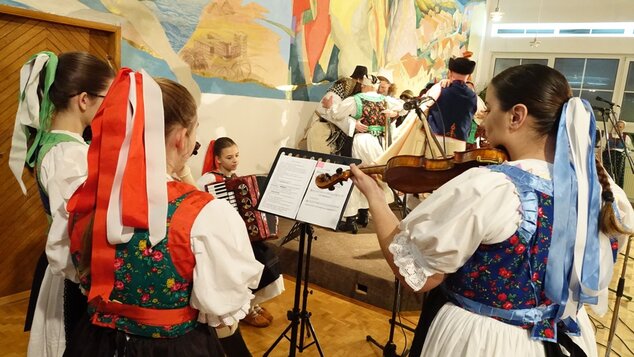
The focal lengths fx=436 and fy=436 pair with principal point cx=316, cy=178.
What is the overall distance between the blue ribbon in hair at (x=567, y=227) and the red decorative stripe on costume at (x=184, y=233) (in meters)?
0.89

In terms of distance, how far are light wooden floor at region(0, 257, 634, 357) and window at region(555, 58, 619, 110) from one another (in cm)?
720

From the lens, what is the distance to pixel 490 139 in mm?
1288

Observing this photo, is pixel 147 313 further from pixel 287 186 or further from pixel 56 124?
pixel 287 186

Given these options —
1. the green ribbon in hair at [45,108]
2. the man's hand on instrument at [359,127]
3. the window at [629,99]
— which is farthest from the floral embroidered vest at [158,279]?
the window at [629,99]

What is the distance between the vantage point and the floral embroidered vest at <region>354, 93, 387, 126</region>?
17.1 feet

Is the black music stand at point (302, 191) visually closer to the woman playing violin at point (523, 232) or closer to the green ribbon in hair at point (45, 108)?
the woman playing violin at point (523, 232)

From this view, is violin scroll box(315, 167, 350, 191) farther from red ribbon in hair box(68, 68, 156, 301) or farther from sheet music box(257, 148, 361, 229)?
red ribbon in hair box(68, 68, 156, 301)

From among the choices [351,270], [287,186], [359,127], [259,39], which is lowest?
[351,270]

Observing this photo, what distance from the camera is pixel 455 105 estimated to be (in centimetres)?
434

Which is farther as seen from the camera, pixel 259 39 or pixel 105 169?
pixel 259 39

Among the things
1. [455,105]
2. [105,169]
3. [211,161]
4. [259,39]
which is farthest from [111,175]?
[259,39]

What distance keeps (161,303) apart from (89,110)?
3.02 feet

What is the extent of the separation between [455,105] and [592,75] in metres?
7.26

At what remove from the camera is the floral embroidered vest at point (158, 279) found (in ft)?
3.60
